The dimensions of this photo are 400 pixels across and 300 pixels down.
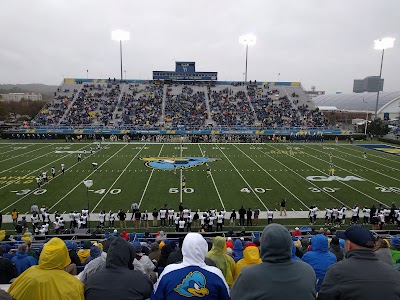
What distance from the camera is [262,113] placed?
5559 centimetres

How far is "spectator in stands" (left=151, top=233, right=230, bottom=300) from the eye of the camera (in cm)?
258

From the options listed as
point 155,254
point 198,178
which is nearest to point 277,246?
point 155,254

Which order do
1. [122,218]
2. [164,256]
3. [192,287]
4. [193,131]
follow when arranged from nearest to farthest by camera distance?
[192,287]
[164,256]
[122,218]
[193,131]

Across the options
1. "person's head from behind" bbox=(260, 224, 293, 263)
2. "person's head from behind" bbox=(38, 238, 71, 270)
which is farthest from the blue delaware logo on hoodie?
"person's head from behind" bbox=(38, 238, 71, 270)

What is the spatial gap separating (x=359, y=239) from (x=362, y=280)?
360 millimetres

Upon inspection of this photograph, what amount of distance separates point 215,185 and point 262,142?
22.7m

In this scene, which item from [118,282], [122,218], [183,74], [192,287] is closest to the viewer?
[192,287]

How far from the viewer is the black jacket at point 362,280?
2426 mm

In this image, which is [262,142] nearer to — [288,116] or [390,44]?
[288,116]

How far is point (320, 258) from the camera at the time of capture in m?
4.36

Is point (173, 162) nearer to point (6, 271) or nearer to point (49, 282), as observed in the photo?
point (6, 271)

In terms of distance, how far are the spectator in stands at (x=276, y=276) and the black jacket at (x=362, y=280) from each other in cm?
26

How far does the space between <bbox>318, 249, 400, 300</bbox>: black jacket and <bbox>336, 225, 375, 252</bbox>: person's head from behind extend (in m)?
0.05

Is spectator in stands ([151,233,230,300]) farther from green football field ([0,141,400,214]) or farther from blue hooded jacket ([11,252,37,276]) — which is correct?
green football field ([0,141,400,214])
